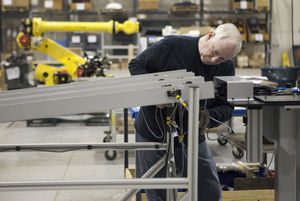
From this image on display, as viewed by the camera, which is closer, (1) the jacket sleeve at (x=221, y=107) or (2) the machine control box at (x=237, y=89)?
(2) the machine control box at (x=237, y=89)

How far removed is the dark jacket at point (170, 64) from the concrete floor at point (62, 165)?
1.09 m

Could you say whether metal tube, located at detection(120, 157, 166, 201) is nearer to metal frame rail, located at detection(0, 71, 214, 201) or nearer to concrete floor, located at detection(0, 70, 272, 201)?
metal frame rail, located at detection(0, 71, 214, 201)

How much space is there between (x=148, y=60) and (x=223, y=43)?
444mm

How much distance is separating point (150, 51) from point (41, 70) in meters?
4.08

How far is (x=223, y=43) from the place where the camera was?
2104 millimetres

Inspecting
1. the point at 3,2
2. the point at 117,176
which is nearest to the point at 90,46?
the point at 3,2

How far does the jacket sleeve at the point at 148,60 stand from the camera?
237 centimetres

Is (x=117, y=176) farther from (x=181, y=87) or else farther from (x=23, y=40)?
(x=181, y=87)

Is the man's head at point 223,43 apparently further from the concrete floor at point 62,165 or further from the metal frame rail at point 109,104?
the concrete floor at point 62,165

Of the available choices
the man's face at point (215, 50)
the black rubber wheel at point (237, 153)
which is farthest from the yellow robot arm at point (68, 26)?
the man's face at point (215, 50)

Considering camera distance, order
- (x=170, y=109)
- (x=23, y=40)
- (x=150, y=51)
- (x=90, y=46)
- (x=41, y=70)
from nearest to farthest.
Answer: (x=170, y=109) → (x=150, y=51) → (x=23, y=40) → (x=41, y=70) → (x=90, y=46)

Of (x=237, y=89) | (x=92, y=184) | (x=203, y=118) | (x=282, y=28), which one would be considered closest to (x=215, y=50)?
(x=237, y=89)

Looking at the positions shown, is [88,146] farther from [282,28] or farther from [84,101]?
[282,28]

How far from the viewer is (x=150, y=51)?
238 cm
